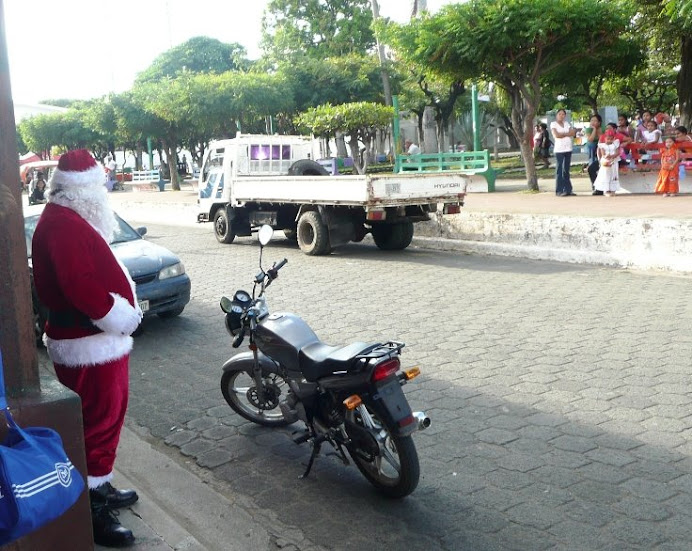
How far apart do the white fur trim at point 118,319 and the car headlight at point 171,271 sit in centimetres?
467

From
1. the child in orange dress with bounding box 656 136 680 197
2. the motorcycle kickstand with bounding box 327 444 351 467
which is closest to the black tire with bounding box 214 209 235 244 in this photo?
the child in orange dress with bounding box 656 136 680 197

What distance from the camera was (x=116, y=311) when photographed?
355cm

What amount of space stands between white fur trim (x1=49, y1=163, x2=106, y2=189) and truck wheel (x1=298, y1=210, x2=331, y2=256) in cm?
921

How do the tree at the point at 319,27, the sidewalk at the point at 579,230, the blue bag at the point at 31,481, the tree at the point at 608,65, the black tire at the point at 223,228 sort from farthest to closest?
the tree at the point at 319,27 < the tree at the point at 608,65 < the black tire at the point at 223,228 < the sidewalk at the point at 579,230 < the blue bag at the point at 31,481

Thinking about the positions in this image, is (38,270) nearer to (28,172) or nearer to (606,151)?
(606,151)

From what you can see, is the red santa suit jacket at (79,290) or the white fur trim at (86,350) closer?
the red santa suit jacket at (79,290)

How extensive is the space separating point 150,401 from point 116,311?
2481 mm

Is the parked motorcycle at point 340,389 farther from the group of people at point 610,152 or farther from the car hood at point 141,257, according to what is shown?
the group of people at point 610,152

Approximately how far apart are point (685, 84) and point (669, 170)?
6.65 metres

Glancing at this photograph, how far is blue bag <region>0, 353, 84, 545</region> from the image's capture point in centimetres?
214

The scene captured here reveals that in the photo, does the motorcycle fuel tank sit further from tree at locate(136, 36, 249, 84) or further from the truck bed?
tree at locate(136, 36, 249, 84)

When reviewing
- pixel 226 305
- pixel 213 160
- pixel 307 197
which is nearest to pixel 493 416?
pixel 226 305

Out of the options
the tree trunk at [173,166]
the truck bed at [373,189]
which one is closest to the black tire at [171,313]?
the truck bed at [373,189]

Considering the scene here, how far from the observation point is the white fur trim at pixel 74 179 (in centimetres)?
361
